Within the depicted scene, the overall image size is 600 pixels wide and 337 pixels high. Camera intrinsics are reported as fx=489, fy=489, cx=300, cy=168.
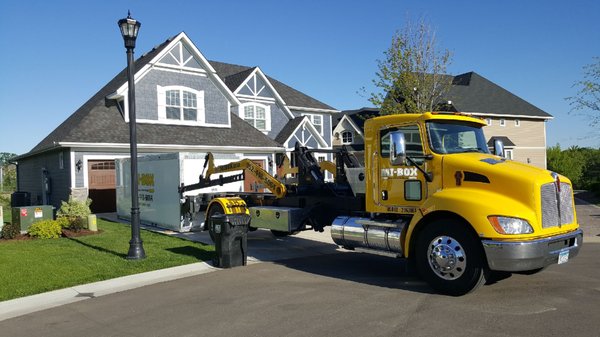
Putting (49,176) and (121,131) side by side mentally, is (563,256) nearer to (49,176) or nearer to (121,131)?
(121,131)

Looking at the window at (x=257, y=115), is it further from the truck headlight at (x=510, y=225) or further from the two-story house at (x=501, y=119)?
the truck headlight at (x=510, y=225)

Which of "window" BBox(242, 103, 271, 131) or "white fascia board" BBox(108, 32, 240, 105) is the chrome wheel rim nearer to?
"white fascia board" BBox(108, 32, 240, 105)

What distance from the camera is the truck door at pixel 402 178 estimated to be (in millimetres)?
7633

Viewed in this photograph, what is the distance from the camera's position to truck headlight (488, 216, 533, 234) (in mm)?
6293

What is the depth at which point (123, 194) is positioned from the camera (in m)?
18.0

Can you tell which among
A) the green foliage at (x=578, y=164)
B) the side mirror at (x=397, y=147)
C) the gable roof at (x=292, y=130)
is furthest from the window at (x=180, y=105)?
the green foliage at (x=578, y=164)

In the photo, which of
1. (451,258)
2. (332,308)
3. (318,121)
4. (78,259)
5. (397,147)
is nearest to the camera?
(332,308)

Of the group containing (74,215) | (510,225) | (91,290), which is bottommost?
(91,290)

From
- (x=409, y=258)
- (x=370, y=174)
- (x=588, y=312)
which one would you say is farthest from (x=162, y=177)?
(x=588, y=312)

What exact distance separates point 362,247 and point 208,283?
2.64 metres

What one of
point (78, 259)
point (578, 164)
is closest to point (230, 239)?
point (78, 259)

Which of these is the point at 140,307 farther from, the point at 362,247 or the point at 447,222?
the point at 447,222

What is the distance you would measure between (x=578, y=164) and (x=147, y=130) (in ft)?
109

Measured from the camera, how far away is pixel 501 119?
4250cm
